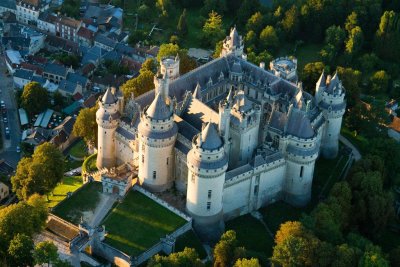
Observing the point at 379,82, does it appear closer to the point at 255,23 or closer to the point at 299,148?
the point at 255,23

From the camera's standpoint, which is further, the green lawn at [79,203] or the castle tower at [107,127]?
the castle tower at [107,127]

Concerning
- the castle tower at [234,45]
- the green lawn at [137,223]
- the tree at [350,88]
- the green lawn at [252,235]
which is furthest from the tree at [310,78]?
the green lawn at [137,223]

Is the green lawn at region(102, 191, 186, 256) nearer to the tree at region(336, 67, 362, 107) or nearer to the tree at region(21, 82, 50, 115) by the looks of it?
the tree at region(21, 82, 50, 115)

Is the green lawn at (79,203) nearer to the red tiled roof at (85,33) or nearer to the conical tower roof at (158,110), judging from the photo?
the conical tower roof at (158,110)

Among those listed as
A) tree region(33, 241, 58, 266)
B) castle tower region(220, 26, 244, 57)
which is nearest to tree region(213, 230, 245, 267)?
tree region(33, 241, 58, 266)

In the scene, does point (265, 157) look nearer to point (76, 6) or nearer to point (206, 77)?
point (206, 77)

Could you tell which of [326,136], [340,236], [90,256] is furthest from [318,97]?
[90,256]
